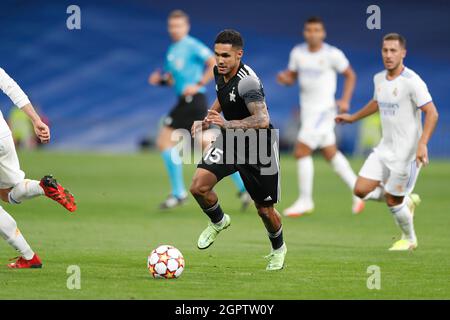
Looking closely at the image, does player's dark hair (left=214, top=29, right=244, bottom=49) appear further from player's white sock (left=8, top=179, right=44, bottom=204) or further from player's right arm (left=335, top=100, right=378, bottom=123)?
player's right arm (left=335, top=100, right=378, bottom=123)

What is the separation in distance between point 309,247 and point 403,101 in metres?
2.05

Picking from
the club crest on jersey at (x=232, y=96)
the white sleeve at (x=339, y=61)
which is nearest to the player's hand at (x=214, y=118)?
the club crest on jersey at (x=232, y=96)

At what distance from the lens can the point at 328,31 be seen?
99.6 feet

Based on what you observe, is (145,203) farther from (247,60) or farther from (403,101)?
(247,60)

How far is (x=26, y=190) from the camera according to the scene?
9234mm

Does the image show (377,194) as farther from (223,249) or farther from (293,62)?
(293,62)

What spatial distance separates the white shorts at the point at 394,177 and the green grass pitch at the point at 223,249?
73cm

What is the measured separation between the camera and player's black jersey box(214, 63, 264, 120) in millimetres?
8906

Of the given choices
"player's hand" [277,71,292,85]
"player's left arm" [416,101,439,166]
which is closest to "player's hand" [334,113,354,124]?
"player's left arm" [416,101,439,166]

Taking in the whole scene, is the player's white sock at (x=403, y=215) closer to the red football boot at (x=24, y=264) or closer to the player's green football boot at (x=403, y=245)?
the player's green football boot at (x=403, y=245)

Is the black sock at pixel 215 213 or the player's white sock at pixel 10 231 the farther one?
the black sock at pixel 215 213

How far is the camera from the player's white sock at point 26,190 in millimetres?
9188

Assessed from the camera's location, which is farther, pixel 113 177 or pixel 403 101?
pixel 113 177
